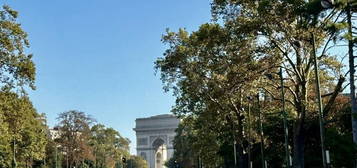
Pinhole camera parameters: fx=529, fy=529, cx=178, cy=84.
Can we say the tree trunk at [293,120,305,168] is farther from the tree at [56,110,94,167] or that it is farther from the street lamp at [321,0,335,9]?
the tree at [56,110,94,167]

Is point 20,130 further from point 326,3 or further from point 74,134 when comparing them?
point 326,3

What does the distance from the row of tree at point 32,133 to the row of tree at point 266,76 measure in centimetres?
1175

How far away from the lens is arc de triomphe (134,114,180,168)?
155m

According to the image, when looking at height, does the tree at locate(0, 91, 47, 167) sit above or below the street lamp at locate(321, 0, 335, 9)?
below

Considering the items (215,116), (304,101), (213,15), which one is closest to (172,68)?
(215,116)

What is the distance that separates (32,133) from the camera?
66.8 m

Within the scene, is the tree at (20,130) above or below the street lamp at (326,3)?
below

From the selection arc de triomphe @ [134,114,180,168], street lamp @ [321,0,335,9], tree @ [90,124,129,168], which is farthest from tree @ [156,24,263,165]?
arc de triomphe @ [134,114,180,168]

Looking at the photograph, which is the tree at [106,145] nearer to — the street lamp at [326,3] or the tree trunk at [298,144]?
the tree trunk at [298,144]

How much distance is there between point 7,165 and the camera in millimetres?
62594

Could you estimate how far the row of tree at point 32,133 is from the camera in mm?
34875

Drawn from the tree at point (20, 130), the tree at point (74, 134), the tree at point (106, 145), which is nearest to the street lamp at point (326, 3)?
the tree at point (20, 130)

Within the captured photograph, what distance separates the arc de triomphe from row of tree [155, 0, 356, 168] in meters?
103

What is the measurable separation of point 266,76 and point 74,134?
60.1 metres
